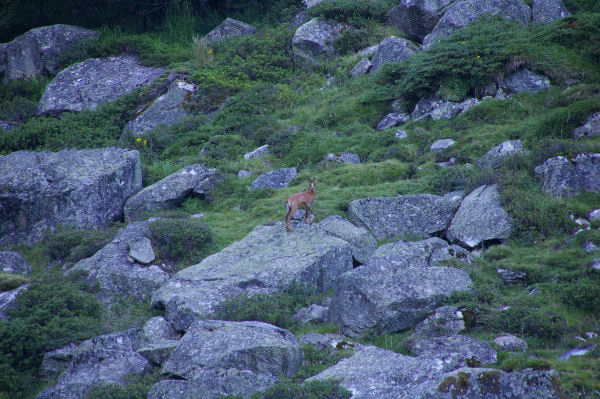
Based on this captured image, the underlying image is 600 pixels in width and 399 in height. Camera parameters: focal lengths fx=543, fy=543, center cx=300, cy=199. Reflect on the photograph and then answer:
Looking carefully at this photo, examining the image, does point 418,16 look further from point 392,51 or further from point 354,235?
point 354,235

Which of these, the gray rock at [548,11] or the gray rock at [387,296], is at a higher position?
the gray rock at [548,11]

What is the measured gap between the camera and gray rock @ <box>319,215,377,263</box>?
12.1 m

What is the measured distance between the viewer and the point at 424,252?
36.3 feet

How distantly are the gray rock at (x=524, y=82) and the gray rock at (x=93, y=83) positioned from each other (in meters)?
15.3

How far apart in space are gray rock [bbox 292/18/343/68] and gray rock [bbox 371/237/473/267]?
14852 millimetres

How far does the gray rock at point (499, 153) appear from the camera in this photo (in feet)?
46.3

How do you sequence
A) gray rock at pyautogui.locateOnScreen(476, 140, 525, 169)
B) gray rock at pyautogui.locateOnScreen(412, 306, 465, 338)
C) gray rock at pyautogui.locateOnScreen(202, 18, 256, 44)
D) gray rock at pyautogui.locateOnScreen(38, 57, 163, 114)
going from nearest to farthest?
1. gray rock at pyautogui.locateOnScreen(412, 306, 465, 338)
2. gray rock at pyautogui.locateOnScreen(476, 140, 525, 169)
3. gray rock at pyautogui.locateOnScreen(38, 57, 163, 114)
4. gray rock at pyautogui.locateOnScreen(202, 18, 256, 44)

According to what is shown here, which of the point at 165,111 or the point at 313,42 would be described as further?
the point at 313,42

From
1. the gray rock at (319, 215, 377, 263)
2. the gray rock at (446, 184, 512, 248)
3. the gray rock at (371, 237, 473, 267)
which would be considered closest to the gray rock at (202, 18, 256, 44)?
the gray rock at (319, 215, 377, 263)

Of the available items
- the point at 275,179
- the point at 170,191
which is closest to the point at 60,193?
the point at 170,191

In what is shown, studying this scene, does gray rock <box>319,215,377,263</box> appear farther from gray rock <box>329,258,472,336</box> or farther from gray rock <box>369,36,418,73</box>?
gray rock <box>369,36,418,73</box>

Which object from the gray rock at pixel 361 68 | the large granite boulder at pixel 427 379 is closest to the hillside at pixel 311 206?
the large granite boulder at pixel 427 379

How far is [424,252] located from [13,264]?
9901 millimetres

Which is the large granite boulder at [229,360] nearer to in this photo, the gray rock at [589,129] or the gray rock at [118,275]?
the gray rock at [118,275]
